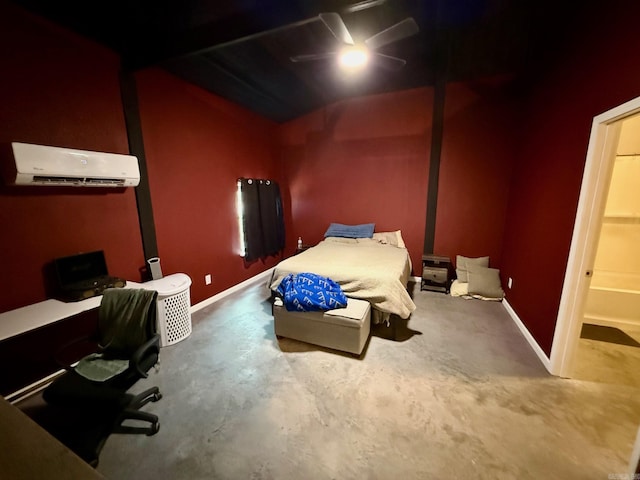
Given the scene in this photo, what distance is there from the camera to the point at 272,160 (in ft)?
15.1

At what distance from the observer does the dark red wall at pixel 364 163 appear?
3.96 meters

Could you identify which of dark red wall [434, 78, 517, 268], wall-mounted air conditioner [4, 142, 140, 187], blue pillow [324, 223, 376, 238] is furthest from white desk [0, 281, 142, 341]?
dark red wall [434, 78, 517, 268]

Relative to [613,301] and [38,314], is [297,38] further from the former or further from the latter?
[613,301]


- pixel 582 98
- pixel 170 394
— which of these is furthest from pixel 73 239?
pixel 582 98

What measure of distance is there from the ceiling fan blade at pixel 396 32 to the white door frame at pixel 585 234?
1.41 metres

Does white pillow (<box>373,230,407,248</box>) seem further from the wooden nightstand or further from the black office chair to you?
the black office chair

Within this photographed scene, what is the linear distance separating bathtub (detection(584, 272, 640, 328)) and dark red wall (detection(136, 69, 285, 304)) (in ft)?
13.9

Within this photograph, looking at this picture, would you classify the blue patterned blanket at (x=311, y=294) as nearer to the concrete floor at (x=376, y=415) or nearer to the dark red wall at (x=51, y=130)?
the concrete floor at (x=376, y=415)

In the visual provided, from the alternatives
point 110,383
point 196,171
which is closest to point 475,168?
point 196,171

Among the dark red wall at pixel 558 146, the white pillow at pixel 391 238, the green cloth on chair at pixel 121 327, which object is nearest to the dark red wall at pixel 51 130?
the green cloth on chair at pixel 121 327

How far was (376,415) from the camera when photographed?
173 centimetres

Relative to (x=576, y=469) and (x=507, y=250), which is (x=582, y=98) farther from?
(x=576, y=469)

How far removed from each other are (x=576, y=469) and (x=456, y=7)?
11.4 ft

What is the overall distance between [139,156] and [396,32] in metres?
2.54
